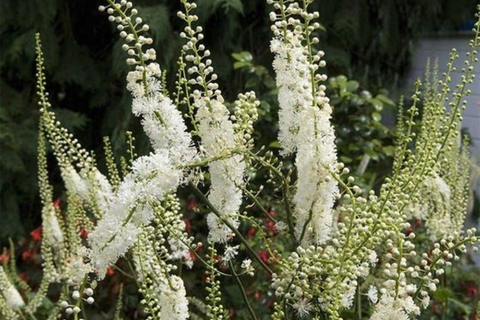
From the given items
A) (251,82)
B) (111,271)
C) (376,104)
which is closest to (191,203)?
(111,271)

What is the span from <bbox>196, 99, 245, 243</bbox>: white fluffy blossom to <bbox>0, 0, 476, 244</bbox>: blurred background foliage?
197cm

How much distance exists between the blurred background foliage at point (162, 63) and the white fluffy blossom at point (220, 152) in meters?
1.97

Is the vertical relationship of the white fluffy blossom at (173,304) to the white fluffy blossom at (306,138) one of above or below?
below

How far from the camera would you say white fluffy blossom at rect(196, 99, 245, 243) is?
4.42 ft

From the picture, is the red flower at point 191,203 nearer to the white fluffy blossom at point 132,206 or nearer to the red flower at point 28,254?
the red flower at point 28,254

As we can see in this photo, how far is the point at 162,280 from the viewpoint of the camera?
1458 millimetres

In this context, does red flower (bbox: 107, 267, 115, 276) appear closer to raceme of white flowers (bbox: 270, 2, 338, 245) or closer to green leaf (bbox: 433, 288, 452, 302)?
green leaf (bbox: 433, 288, 452, 302)

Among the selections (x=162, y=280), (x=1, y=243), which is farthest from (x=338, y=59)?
(x=162, y=280)

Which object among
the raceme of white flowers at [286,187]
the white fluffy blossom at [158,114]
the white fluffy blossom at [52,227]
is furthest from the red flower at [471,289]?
the white fluffy blossom at [158,114]

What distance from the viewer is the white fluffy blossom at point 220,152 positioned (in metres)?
1.35

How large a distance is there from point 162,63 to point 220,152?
2.33 m

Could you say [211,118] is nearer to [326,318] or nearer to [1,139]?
[326,318]

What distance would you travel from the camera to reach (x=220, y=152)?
1.32 metres

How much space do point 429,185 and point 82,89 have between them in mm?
2371
